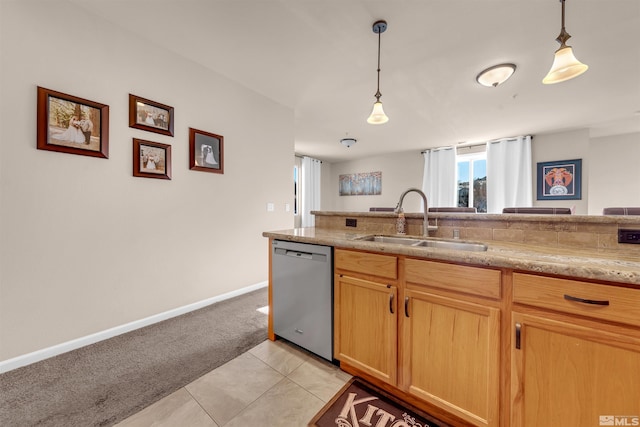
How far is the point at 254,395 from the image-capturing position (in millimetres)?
1398

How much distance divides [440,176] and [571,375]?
529 cm

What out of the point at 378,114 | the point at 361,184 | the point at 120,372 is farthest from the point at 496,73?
the point at 361,184

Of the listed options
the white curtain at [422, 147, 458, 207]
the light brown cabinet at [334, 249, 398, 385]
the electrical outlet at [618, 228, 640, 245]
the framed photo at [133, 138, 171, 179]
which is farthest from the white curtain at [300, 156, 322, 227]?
the electrical outlet at [618, 228, 640, 245]

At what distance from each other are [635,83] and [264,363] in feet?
15.4

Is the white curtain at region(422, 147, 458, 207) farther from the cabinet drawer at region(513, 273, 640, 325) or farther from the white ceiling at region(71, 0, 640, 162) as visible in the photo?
the cabinet drawer at region(513, 273, 640, 325)

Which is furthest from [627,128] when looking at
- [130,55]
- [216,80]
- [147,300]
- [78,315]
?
[78,315]

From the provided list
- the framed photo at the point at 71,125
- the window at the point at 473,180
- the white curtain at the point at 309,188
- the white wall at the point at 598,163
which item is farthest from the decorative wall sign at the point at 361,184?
the framed photo at the point at 71,125

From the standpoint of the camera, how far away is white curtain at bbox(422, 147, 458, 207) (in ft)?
18.2

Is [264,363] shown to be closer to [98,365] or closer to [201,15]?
[98,365]

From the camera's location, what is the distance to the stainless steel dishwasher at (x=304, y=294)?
159 centimetres

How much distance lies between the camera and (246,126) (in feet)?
9.78

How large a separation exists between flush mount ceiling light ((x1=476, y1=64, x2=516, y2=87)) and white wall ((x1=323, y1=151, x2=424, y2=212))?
355 centimetres

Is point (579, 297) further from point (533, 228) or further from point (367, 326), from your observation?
point (367, 326)

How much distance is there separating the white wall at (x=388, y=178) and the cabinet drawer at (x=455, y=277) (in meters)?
5.01
